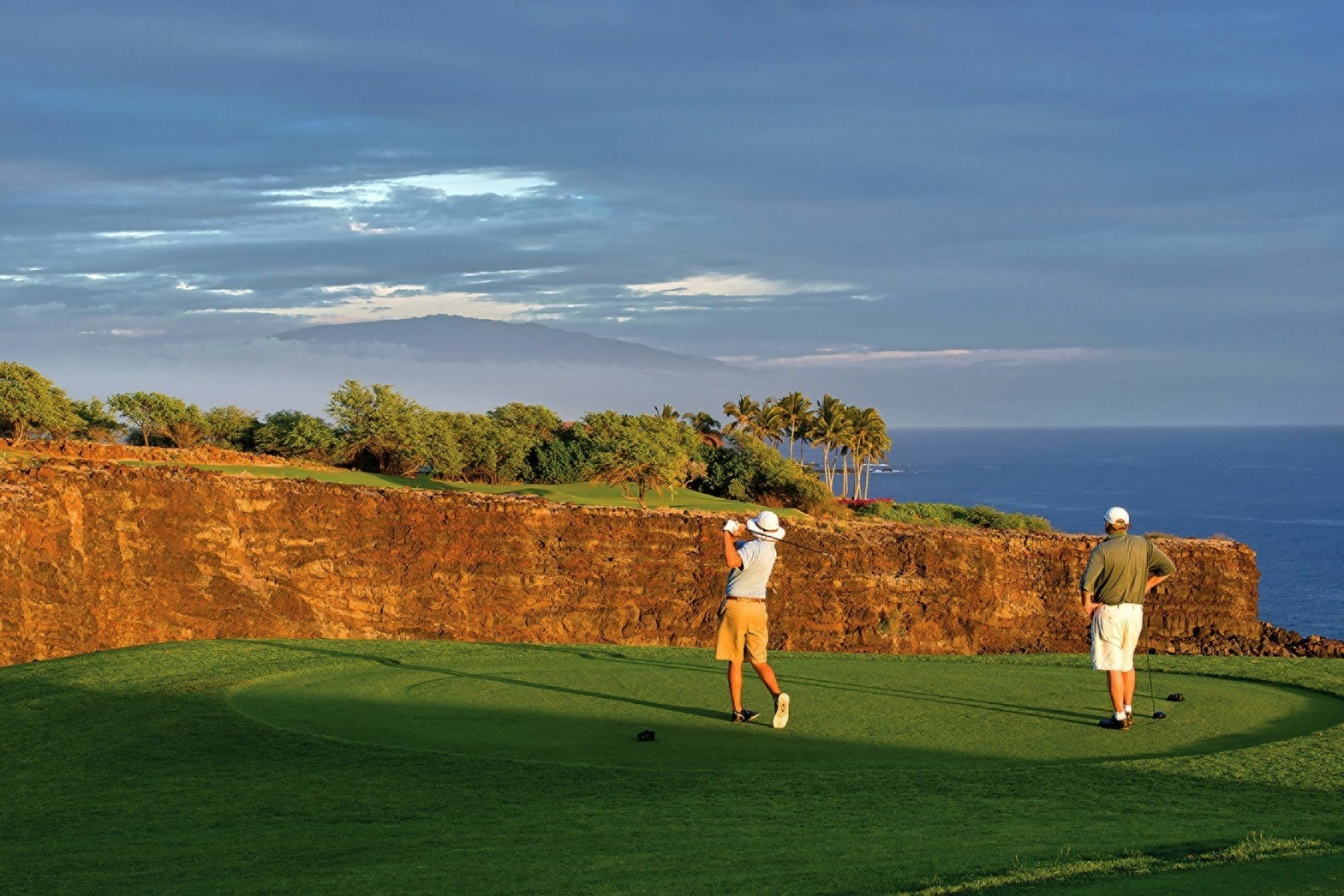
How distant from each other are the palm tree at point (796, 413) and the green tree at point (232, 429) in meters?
44.8

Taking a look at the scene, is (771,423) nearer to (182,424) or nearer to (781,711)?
(182,424)

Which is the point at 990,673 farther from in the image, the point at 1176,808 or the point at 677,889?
the point at 677,889

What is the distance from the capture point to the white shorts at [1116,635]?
9.91 m

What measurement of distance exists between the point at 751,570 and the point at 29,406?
47.0m

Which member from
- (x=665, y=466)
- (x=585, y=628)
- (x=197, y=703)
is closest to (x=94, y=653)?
(x=197, y=703)

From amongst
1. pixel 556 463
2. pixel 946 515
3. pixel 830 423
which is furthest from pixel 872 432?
pixel 556 463

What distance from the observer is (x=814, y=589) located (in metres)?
21.1

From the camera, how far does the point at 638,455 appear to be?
5291 centimetres

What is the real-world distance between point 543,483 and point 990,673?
47.4m

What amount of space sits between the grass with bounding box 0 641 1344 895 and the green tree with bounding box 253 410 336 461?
38713mm

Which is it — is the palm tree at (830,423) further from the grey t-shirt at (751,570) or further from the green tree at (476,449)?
the grey t-shirt at (751,570)

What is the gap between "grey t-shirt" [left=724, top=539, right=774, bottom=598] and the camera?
1025 centimetres

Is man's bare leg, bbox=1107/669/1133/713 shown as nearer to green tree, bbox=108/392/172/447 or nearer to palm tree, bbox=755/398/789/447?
green tree, bbox=108/392/172/447

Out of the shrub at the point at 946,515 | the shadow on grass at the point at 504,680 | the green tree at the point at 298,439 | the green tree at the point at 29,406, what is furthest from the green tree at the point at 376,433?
the shadow on grass at the point at 504,680
